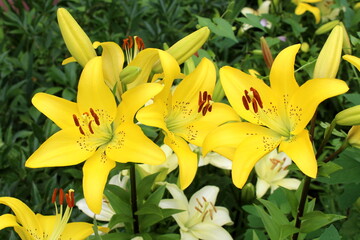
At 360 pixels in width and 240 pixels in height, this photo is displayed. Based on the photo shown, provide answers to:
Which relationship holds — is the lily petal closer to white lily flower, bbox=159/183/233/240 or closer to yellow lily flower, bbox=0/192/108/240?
white lily flower, bbox=159/183/233/240

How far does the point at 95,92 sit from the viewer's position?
82 centimetres

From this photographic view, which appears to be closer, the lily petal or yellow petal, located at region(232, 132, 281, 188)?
yellow petal, located at region(232, 132, 281, 188)

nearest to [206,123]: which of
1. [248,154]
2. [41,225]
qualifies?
[248,154]

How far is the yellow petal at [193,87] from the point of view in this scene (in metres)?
0.86

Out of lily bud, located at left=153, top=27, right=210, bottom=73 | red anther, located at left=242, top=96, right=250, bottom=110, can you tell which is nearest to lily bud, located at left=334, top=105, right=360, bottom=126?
red anther, located at left=242, top=96, right=250, bottom=110

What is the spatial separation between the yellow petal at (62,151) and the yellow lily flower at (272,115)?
0.20 metres

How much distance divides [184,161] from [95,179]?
0.48 ft

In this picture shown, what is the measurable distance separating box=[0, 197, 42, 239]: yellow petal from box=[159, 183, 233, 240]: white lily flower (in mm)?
283

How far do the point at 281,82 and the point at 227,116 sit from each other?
0.12 m

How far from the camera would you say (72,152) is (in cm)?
80

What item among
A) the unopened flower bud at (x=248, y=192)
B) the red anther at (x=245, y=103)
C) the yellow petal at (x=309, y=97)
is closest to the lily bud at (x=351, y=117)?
the yellow petal at (x=309, y=97)

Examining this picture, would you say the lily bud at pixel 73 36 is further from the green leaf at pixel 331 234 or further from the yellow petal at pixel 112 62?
the green leaf at pixel 331 234

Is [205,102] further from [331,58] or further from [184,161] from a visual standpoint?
[331,58]

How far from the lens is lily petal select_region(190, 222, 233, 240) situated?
1048mm
